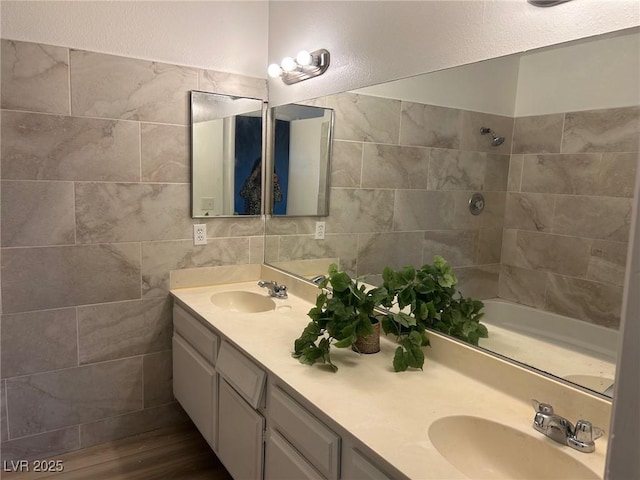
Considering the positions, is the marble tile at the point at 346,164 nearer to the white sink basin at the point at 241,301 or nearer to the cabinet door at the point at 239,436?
the white sink basin at the point at 241,301

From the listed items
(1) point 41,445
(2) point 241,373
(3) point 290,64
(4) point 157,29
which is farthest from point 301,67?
(1) point 41,445

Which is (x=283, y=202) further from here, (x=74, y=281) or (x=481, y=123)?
(x=481, y=123)

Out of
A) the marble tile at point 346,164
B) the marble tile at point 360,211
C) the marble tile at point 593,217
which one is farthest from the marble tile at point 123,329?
the marble tile at point 593,217

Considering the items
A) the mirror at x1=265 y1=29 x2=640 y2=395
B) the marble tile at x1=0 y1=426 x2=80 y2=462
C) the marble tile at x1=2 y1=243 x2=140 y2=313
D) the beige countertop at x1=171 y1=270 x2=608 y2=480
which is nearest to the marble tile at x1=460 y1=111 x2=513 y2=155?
the mirror at x1=265 y1=29 x2=640 y2=395

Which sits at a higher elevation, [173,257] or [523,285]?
[523,285]

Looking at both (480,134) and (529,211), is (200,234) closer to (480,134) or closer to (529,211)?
(480,134)

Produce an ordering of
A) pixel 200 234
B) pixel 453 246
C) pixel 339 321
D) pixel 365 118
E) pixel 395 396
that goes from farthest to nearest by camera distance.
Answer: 1. pixel 200 234
2. pixel 365 118
3. pixel 453 246
4. pixel 339 321
5. pixel 395 396

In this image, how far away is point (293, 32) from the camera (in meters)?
2.28

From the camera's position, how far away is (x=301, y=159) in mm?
2357

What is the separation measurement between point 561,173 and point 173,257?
6.00ft

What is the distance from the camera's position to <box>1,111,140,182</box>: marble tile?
189 cm

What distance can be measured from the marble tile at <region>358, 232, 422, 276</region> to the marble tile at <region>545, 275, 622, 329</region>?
0.52 m

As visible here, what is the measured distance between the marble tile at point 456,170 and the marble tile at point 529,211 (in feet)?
0.50

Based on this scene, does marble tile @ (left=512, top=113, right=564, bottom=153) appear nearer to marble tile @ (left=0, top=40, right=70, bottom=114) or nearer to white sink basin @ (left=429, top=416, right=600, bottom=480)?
white sink basin @ (left=429, top=416, right=600, bottom=480)
